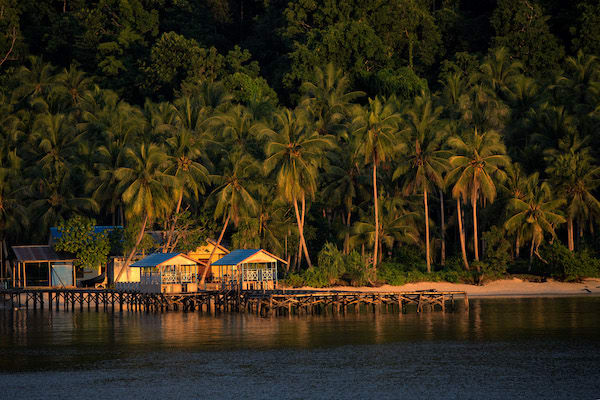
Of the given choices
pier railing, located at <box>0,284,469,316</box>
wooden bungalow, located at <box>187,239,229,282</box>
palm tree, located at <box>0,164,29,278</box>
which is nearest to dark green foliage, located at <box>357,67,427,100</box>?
wooden bungalow, located at <box>187,239,229,282</box>

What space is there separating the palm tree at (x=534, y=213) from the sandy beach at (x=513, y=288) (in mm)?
3708

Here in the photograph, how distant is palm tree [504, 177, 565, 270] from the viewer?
7225 centimetres

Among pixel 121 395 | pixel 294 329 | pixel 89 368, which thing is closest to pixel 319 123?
pixel 294 329

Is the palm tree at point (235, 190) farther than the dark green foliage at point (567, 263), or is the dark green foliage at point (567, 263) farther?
the palm tree at point (235, 190)

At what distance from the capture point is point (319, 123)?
8350 centimetres

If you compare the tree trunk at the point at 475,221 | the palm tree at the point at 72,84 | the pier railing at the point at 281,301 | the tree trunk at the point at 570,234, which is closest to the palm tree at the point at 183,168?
the pier railing at the point at 281,301

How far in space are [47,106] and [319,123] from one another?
29.0 metres

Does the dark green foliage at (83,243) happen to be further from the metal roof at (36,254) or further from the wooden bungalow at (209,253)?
the wooden bungalow at (209,253)

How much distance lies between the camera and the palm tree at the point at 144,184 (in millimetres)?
70438

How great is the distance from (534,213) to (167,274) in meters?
29.5

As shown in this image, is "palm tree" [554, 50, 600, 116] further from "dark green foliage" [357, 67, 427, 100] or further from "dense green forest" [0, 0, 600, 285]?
"dark green foliage" [357, 67, 427, 100]

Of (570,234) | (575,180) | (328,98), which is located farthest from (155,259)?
(570,234)

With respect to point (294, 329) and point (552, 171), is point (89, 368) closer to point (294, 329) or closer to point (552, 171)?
point (294, 329)

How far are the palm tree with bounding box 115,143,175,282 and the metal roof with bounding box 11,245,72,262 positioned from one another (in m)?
5.66
